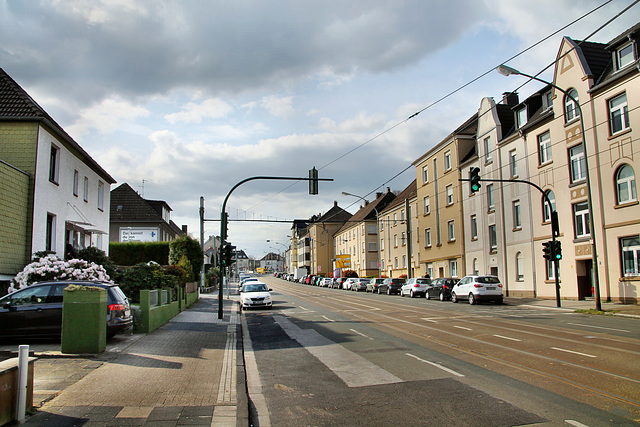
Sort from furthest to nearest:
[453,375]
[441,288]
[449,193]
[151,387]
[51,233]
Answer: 1. [449,193]
2. [441,288]
3. [51,233]
4. [453,375]
5. [151,387]

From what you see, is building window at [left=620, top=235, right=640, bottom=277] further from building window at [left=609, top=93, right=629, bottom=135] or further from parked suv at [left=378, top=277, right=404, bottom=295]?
parked suv at [left=378, top=277, right=404, bottom=295]

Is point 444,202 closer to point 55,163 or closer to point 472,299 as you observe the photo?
point 472,299

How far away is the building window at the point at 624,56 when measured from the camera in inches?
910

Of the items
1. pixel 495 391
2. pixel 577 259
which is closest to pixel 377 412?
pixel 495 391

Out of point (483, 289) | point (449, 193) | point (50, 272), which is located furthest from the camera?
point (449, 193)

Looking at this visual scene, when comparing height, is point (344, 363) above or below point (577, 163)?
below

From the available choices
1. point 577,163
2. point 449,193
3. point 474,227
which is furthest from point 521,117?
point 449,193

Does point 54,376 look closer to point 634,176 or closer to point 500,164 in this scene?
point 634,176

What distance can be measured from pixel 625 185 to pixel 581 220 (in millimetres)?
3528

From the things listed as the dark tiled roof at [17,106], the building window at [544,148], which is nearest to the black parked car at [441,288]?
the building window at [544,148]

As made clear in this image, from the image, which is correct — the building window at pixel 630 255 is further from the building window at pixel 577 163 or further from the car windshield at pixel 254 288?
the car windshield at pixel 254 288

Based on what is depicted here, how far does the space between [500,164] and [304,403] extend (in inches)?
1216

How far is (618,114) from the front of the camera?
23.6 m

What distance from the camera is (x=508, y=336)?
42.4 ft
